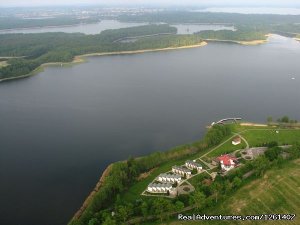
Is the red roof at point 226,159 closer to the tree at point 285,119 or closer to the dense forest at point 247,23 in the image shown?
the tree at point 285,119

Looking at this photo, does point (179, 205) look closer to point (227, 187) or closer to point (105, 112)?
point (227, 187)

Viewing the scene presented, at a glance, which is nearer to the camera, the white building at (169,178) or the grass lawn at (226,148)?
the white building at (169,178)

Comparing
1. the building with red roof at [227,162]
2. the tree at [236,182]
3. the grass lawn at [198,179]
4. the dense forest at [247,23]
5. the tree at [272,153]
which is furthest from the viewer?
the dense forest at [247,23]

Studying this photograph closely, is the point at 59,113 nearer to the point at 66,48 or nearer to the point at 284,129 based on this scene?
the point at 284,129

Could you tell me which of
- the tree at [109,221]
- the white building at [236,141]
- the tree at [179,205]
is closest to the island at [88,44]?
the white building at [236,141]

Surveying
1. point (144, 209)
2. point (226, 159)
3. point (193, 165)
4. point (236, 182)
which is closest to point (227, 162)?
point (226, 159)
